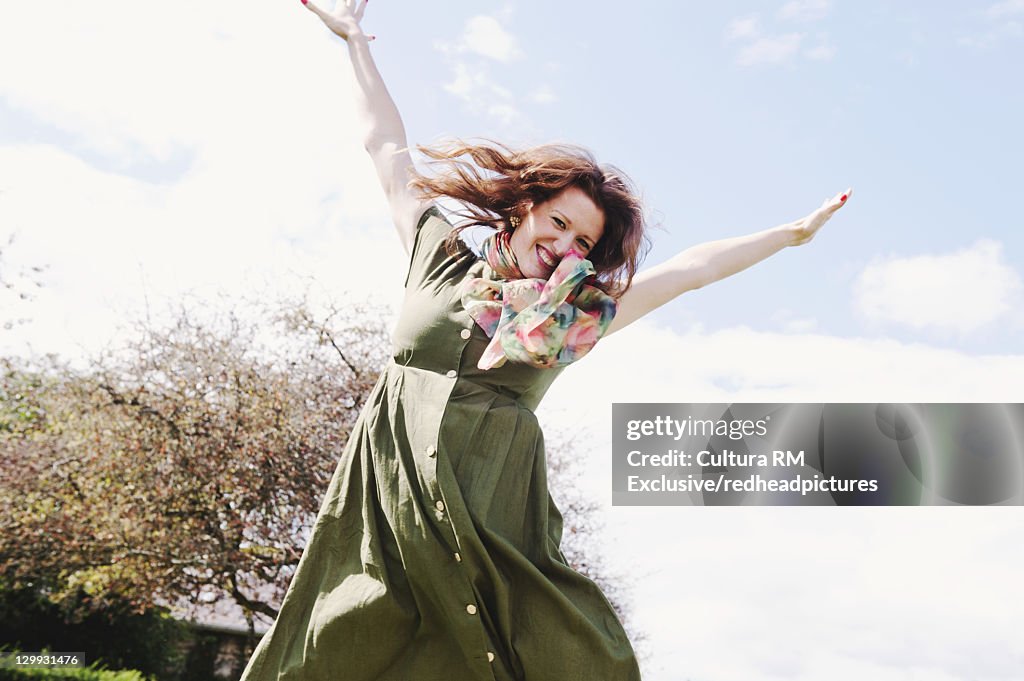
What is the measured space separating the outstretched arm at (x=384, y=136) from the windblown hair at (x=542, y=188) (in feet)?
0.27

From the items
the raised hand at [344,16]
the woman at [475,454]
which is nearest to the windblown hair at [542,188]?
the woman at [475,454]

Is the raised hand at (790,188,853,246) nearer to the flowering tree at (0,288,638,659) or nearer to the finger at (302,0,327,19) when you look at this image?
the finger at (302,0,327,19)

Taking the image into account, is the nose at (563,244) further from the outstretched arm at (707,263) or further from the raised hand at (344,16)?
the raised hand at (344,16)

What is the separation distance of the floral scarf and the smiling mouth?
4cm

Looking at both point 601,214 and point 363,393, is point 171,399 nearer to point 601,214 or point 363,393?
point 363,393

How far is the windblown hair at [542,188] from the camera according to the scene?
2166 millimetres

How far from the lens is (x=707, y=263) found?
236 centimetres

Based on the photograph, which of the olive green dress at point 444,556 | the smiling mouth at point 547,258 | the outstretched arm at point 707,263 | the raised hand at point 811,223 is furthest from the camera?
the raised hand at point 811,223

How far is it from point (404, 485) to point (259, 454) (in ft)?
20.5

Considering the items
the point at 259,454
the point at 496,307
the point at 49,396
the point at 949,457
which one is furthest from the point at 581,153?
the point at 49,396

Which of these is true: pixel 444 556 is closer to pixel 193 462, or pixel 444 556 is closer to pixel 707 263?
pixel 707 263

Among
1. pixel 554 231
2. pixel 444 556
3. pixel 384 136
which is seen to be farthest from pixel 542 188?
pixel 444 556

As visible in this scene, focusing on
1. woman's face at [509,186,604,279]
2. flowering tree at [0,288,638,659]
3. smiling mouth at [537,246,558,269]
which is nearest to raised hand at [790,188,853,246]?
woman's face at [509,186,604,279]

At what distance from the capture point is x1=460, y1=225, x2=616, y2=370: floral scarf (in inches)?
76.7
